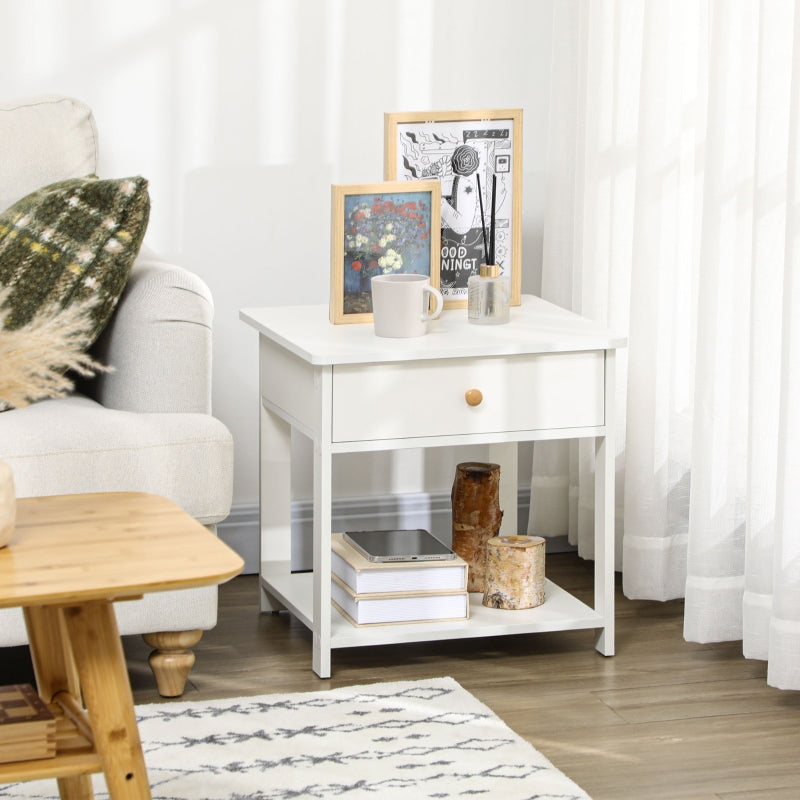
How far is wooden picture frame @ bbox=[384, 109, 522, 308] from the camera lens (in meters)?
2.14

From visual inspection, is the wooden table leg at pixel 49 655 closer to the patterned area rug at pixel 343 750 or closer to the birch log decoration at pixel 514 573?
the patterned area rug at pixel 343 750

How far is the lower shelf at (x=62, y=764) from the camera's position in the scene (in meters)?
1.22

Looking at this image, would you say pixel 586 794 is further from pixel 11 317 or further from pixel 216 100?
pixel 216 100

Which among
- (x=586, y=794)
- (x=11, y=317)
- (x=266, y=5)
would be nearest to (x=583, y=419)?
(x=586, y=794)

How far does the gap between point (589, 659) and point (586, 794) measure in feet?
1.66

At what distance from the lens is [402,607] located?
2043mm

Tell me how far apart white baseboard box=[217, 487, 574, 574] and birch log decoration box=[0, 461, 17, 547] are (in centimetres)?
128

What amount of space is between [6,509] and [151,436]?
2.03 feet

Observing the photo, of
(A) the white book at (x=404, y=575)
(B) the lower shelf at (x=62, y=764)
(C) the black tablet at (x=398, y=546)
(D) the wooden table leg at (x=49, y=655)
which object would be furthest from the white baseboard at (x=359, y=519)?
(B) the lower shelf at (x=62, y=764)

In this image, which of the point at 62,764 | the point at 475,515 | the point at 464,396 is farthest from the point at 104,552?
the point at 475,515

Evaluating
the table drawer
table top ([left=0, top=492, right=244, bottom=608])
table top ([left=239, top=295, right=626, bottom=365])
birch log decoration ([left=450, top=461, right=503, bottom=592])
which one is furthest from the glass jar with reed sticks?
table top ([left=0, top=492, right=244, bottom=608])

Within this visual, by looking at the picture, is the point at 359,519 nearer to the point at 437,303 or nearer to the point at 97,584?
the point at 437,303

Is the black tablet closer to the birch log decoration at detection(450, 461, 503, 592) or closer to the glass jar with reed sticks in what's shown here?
the birch log decoration at detection(450, 461, 503, 592)

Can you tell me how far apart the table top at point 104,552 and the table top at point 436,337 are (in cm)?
56
